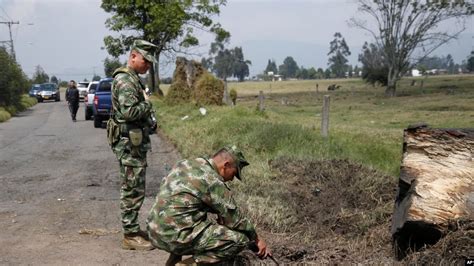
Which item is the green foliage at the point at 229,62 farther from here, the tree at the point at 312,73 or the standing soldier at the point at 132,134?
the standing soldier at the point at 132,134

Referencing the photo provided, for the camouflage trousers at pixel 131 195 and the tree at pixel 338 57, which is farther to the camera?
the tree at pixel 338 57

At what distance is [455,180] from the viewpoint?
15.8 ft

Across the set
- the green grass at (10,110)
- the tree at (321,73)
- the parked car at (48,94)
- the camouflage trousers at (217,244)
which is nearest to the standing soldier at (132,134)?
the camouflage trousers at (217,244)

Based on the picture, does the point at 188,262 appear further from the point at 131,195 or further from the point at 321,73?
the point at 321,73

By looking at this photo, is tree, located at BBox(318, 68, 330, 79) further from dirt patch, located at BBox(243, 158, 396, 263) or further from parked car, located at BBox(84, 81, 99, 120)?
dirt patch, located at BBox(243, 158, 396, 263)

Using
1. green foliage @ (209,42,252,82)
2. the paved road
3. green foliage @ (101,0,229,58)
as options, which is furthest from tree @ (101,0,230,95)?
green foliage @ (209,42,252,82)

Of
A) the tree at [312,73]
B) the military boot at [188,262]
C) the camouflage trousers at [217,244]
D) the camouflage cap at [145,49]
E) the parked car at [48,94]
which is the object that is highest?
the camouflage cap at [145,49]

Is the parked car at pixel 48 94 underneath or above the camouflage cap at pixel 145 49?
underneath

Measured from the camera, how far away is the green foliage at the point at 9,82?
29344 mm

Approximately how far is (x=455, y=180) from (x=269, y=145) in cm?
520

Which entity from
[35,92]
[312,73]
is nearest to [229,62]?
[312,73]

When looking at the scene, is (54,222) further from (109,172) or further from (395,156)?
(395,156)

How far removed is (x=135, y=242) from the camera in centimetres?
540

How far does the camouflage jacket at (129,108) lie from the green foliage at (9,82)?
26258 mm
